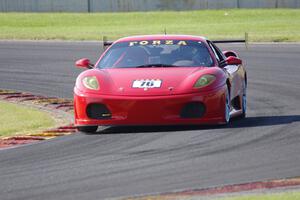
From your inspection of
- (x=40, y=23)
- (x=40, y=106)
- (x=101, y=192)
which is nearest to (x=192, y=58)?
(x=40, y=106)

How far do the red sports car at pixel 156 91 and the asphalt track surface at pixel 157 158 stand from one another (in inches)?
7.9

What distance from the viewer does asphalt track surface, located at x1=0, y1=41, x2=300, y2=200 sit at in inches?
349

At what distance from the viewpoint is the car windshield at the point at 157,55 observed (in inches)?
538

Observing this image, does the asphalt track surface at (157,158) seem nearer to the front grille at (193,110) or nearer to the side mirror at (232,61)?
the front grille at (193,110)

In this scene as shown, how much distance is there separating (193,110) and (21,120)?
3422mm

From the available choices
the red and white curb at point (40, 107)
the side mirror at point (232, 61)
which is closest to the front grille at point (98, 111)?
the red and white curb at point (40, 107)

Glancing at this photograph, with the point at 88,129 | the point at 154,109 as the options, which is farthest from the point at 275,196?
the point at 88,129

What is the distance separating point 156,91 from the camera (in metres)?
12.6

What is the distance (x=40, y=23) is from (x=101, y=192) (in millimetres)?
41745

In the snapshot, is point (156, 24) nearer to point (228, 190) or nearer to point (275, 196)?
point (228, 190)

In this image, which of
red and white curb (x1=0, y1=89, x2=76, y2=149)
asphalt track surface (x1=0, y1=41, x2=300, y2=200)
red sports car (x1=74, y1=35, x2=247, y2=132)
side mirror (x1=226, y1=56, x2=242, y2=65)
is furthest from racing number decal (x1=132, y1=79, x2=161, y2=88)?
side mirror (x1=226, y1=56, x2=242, y2=65)

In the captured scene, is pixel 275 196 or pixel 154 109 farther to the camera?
pixel 154 109

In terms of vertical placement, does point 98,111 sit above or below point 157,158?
below

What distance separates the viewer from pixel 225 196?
27.0ft
